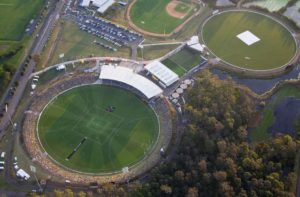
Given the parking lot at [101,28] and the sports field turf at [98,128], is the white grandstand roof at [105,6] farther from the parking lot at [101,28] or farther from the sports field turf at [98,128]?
the sports field turf at [98,128]

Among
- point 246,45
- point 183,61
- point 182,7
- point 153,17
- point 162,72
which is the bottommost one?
point 162,72

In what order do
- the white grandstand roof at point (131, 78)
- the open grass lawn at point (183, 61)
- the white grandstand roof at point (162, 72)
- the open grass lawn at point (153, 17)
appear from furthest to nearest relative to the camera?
1. the open grass lawn at point (153, 17)
2. the open grass lawn at point (183, 61)
3. the white grandstand roof at point (162, 72)
4. the white grandstand roof at point (131, 78)

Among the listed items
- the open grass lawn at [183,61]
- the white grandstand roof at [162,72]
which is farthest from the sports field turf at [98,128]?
the open grass lawn at [183,61]

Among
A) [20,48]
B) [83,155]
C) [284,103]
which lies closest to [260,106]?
[284,103]

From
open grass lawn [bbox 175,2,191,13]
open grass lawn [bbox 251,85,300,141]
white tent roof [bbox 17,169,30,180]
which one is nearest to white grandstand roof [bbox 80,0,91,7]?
open grass lawn [bbox 175,2,191,13]

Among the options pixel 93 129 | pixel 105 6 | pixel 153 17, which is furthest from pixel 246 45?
pixel 93 129

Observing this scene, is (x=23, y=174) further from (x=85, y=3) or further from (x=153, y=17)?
Result: (x=153, y=17)

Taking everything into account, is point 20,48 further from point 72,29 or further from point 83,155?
point 83,155
